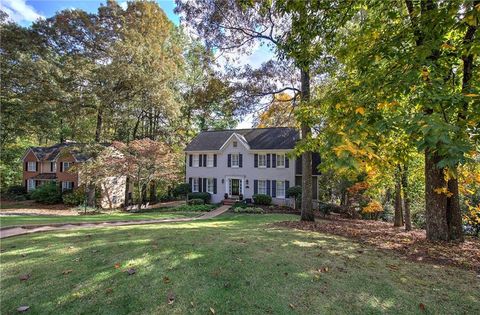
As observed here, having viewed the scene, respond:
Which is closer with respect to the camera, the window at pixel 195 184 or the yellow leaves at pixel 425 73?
the yellow leaves at pixel 425 73

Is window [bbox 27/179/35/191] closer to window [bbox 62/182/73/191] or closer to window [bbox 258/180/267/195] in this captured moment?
window [bbox 62/182/73/191]

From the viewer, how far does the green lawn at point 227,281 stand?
3496 mm

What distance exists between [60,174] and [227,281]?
31.5 metres

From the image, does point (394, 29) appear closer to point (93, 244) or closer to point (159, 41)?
point (93, 244)

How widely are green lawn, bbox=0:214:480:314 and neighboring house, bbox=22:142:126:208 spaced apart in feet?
74.0

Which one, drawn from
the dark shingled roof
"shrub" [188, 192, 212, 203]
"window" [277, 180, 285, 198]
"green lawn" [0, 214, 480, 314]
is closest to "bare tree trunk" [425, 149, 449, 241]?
"green lawn" [0, 214, 480, 314]

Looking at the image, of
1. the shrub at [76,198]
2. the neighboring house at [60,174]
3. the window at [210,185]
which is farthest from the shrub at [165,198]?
the shrub at [76,198]

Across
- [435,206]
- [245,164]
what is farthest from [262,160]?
[435,206]

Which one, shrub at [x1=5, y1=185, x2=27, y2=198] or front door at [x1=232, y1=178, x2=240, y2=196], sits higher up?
front door at [x1=232, y1=178, x2=240, y2=196]

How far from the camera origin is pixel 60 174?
2886cm

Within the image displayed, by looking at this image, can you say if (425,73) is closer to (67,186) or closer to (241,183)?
(241,183)

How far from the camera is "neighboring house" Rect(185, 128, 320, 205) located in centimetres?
2400

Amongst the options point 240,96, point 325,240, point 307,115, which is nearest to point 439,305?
point 325,240

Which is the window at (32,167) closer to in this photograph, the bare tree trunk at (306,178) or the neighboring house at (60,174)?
the neighboring house at (60,174)
